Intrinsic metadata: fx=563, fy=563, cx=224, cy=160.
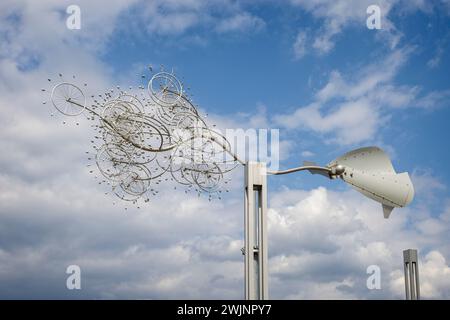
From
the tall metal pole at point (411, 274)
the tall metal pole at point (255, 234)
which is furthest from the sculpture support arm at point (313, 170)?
the tall metal pole at point (411, 274)

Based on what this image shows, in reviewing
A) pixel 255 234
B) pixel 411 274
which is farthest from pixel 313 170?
pixel 411 274

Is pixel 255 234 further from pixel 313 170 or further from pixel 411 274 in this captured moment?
pixel 411 274

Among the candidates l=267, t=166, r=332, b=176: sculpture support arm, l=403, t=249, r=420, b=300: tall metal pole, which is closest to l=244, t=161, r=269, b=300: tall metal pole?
l=267, t=166, r=332, b=176: sculpture support arm

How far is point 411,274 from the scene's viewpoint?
45.8ft

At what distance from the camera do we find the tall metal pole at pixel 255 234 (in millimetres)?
9367

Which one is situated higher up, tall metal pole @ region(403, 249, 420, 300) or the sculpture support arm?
the sculpture support arm

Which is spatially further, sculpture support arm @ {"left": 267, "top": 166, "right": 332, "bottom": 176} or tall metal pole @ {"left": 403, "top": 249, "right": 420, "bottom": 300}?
tall metal pole @ {"left": 403, "top": 249, "right": 420, "bottom": 300}

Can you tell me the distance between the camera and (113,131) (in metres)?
10.2

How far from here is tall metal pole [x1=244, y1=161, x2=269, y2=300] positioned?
9.37m

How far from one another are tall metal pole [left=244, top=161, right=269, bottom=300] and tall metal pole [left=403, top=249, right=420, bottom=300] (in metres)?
5.93

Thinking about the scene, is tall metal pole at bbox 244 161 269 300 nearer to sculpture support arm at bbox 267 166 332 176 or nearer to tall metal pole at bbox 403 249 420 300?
sculpture support arm at bbox 267 166 332 176
